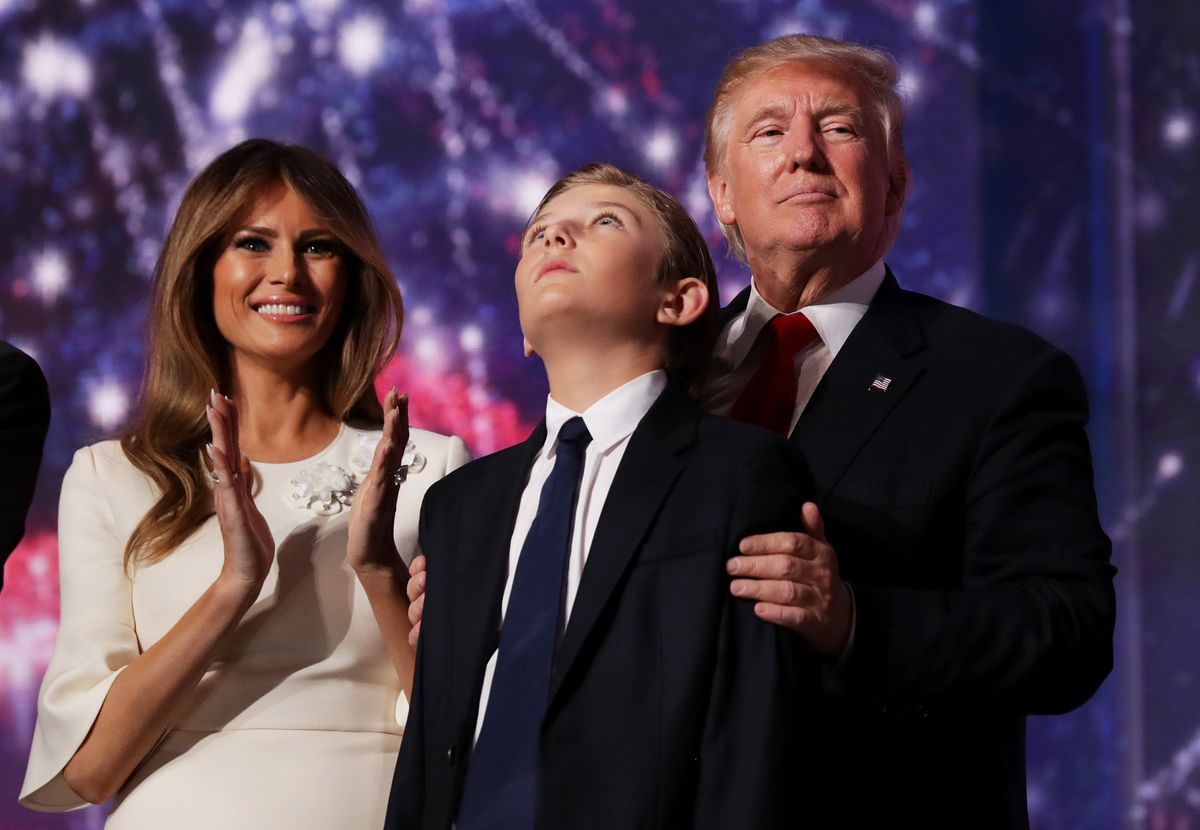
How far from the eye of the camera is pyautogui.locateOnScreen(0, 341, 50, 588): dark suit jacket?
5.26 ft

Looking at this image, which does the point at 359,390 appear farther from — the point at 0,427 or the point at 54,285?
the point at 54,285

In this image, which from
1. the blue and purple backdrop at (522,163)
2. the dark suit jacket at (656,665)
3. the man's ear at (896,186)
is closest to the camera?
the dark suit jacket at (656,665)

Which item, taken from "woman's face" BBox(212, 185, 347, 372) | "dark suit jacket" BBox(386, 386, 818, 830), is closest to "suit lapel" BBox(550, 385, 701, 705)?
"dark suit jacket" BBox(386, 386, 818, 830)

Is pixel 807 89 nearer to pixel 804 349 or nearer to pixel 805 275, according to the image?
pixel 805 275

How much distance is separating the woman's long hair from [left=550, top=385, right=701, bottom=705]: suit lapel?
0.97 m

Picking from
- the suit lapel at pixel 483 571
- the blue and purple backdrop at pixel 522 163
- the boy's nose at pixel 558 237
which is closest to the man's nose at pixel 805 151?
the boy's nose at pixel 558 237

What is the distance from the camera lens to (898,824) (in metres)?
1.71

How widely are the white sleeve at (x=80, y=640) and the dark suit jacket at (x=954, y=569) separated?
1152 millimetres

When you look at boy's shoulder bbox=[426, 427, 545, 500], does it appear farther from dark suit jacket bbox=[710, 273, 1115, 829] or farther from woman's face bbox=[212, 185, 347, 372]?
woman's face bbox=[212, 185, 347, 372]

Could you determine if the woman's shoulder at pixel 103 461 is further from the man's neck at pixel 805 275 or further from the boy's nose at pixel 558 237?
the man's neck at pixel 805 275

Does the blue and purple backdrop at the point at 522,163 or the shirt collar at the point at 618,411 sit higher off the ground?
the blue and purple backdrop at the point at 522,163

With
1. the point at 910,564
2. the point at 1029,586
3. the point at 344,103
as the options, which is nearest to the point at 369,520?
the point at 910,564

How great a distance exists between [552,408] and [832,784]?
0.55 m

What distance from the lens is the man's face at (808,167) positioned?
1974 millimetres
